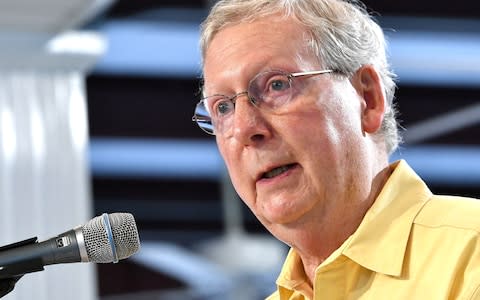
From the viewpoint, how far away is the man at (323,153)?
5.63 ft

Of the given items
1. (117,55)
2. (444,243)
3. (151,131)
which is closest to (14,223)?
(444,243)

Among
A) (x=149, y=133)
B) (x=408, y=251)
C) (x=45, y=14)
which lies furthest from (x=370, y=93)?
(x=149, y=133)

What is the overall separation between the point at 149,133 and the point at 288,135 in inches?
230

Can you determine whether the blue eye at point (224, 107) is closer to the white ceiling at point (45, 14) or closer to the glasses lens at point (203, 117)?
the glasses lens at point (203, 117)

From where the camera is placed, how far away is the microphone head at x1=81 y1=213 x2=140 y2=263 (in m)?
1.57

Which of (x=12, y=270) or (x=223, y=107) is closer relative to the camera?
(x=12, y=270)

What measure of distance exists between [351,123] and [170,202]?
26.0 ft

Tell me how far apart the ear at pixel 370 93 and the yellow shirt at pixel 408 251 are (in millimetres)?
110

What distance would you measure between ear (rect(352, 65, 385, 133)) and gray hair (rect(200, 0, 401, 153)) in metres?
0.01

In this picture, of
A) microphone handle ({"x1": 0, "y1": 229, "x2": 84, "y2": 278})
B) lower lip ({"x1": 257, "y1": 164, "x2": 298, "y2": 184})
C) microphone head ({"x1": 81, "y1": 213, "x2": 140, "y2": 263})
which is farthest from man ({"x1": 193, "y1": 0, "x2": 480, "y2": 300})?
microphone handle ({"x1": 0, "y1": 229, "x2": 84, "y2": 278})

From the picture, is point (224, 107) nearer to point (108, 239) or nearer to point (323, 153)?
point (323, 153)

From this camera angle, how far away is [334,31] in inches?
74.9

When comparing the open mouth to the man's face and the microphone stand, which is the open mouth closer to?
the man's face

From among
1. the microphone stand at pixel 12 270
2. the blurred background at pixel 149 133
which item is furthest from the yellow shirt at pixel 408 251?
the blurred background at pixel 149 133
